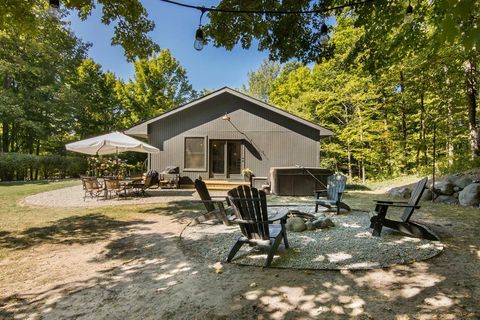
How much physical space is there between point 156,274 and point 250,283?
117 centimetres

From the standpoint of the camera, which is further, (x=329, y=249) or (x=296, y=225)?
(x=296, y=225)

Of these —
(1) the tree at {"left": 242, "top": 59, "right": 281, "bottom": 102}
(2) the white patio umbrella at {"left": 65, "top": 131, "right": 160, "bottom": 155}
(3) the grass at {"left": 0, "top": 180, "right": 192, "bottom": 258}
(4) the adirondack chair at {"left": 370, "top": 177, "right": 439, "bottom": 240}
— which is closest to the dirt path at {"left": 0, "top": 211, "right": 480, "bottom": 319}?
(4) the adirondack chair at {"left": 370, "top": 177, "right": 439, "bottom": 240}

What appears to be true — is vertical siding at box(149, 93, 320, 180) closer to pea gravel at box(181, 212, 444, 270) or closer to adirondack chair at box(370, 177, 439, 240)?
pea gravel at box(181, 212, 444, 270)

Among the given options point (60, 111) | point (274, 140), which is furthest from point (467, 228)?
point (60, 111)

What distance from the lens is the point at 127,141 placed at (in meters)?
9.82

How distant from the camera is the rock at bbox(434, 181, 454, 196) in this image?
880 cm

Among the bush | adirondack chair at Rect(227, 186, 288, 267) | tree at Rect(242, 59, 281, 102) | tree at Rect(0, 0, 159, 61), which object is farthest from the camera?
tree at Rect(242, 59, 281, 102)

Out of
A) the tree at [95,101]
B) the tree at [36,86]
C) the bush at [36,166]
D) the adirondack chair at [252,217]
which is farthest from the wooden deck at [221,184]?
the tree at [95,101]

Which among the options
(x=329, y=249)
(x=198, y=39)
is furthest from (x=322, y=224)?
(x=198, y=39)

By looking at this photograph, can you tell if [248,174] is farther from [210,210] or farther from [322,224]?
[322,224]

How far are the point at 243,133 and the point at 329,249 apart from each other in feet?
32.0

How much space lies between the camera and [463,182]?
8648 mm

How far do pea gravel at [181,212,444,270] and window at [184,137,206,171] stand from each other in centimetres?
843

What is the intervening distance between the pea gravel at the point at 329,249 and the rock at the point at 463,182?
5.50m
